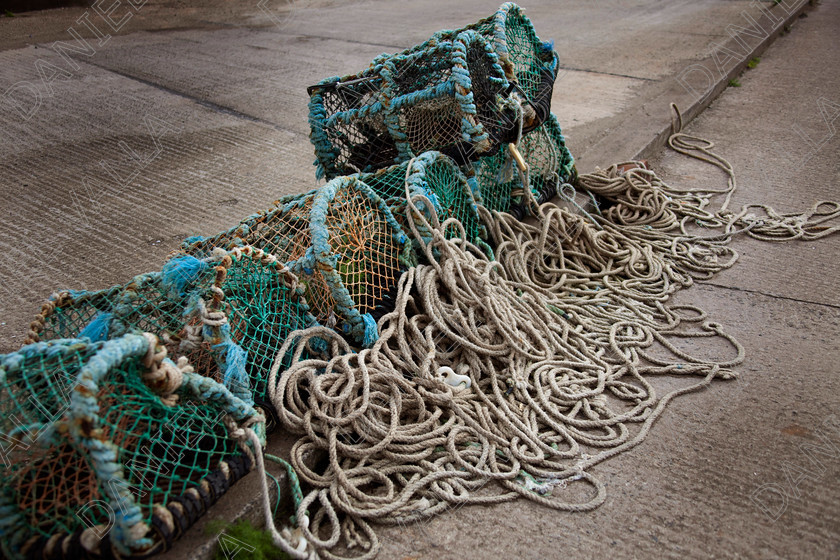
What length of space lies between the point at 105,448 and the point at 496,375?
1.40 metres

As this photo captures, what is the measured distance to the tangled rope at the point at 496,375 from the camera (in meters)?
2.05

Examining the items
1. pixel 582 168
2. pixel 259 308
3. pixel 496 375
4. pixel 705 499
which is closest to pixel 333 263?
pixel 259 308

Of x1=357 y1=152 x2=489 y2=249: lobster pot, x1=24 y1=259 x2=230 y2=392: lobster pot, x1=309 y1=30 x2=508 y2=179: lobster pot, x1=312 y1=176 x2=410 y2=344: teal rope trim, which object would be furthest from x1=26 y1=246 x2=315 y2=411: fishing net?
x1=309 y1=30 x2=508 y2=179: lobster pot

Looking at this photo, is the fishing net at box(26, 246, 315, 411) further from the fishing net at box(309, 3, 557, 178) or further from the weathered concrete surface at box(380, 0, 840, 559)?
the fishing net at box(309, 3, 557, 178)

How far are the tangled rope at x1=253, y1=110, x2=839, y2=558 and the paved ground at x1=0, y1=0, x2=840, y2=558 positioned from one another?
10cm

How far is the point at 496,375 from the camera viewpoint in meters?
2.48

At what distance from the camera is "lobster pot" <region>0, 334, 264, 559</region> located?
5.03 ft

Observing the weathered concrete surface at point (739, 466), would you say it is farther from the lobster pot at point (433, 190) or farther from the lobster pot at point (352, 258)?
the lobster pot at point (433, 190)

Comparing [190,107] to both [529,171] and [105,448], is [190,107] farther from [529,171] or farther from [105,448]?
[105,448]

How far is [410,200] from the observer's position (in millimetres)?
2646

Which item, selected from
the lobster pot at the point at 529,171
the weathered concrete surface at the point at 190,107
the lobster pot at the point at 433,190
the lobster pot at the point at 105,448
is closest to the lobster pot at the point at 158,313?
the lobster pot at the point at 105,448

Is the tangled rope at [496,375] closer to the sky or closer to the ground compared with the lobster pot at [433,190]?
closer to the ground

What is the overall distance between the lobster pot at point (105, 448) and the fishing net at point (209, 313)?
0.17m

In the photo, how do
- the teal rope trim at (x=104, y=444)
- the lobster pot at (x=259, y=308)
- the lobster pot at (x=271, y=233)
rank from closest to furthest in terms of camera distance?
1. the teal rope trim at (x=104, y=444)
2. the lobster pot at (x=259, y=308)
3. the lobster pot at (x=271, y=233)
